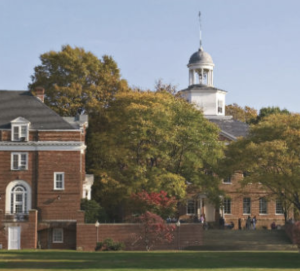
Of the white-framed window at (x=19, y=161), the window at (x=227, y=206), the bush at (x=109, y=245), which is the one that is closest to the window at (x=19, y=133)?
the white-framed window at (x=19, y=161)

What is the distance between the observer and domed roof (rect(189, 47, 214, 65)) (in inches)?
3349

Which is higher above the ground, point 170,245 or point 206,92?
point 206,92

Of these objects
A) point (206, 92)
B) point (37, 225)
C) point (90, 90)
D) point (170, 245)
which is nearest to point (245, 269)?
point (170, 245)

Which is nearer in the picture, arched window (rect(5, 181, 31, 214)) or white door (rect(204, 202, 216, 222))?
arched window (rect(5, 181, 31, 214))

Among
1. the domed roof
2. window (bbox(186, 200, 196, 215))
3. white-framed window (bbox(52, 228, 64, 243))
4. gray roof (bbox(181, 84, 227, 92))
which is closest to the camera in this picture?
white-framed window (bbox(52, 228, 64, 243))

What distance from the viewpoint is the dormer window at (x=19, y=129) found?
61.5 m

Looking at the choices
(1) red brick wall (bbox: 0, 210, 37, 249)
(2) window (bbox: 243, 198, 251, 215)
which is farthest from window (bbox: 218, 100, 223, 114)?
(1) red brick wall (bbox: 0, 210, 37, 249)

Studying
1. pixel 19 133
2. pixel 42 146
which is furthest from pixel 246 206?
pixel 19 133

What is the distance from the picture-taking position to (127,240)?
59250mm

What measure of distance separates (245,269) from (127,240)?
21.1 m

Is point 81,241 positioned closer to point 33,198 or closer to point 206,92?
point 33,198

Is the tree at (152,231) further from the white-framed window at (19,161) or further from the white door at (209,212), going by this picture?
the white door at (209,212)

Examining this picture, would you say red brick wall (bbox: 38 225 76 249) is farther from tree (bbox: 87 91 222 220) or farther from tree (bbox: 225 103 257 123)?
tree (bbox: 225 103 257 123)

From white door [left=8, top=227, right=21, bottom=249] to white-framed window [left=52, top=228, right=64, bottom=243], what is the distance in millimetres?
3040
